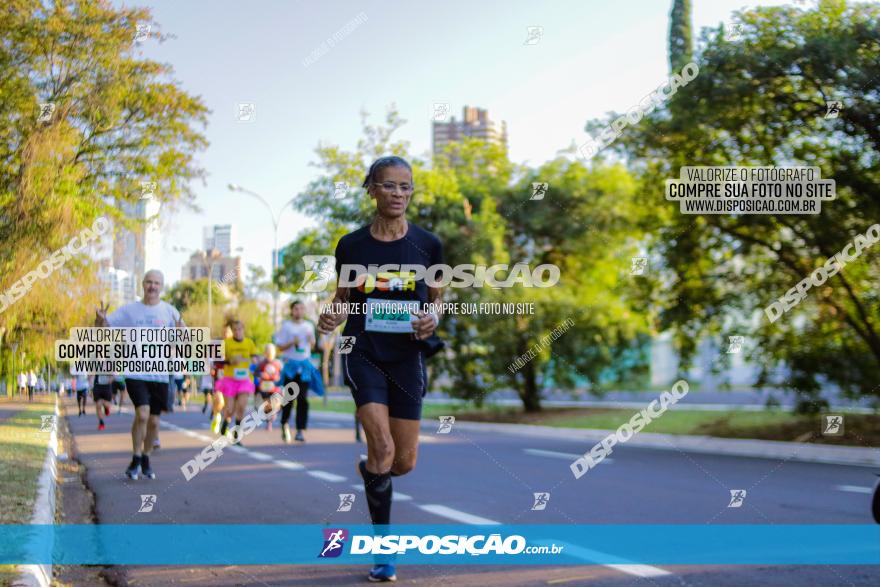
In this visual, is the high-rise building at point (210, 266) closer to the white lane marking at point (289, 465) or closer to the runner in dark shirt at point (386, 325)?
the white lane marking at point (289, 465)

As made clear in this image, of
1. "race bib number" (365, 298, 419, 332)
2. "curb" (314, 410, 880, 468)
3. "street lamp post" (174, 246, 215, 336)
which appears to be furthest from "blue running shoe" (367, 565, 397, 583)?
"curb" (314, 410, 880, 468)

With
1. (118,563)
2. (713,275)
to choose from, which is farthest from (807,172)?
(118,563)

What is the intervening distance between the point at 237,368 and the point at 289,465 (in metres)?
2.43

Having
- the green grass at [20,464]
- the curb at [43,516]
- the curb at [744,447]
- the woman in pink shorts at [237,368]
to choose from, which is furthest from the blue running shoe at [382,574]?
the curb at [744,447]

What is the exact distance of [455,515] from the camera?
7.14 metres

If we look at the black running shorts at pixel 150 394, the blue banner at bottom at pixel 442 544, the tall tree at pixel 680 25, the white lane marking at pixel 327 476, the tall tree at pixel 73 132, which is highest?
the tall tree at pixel 680 25

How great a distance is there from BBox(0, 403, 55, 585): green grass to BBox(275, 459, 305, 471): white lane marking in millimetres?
2541

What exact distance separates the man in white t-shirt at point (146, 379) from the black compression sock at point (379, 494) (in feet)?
14.5

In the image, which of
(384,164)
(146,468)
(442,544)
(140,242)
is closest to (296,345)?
(140,242)

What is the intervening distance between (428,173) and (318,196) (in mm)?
4858

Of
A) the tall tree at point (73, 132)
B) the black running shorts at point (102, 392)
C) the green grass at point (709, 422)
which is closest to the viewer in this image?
the tall tree at point (73, 132)

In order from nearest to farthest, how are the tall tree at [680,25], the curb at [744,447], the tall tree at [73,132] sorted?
the tall tree at [73,132] → the curb at [744,447] → the tall tree at [680,25]

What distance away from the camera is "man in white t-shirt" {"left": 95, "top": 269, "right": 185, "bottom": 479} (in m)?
8.72

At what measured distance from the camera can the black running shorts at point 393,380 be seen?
16.1ft
